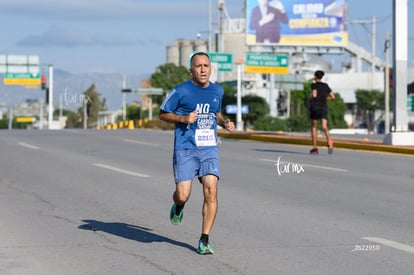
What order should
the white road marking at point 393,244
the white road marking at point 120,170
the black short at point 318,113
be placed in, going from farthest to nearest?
1. the black short at point 318,113
2. the white road marking at point 120,170
3. the white road marking at point 393,244

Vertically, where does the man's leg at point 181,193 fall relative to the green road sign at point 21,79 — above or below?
below

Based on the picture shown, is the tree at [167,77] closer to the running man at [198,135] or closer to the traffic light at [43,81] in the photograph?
the traffic light at [43,81]

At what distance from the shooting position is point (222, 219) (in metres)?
10.8

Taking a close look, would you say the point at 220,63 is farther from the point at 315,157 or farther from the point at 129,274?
the point at 129,274

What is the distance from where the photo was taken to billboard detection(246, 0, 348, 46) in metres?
67.8

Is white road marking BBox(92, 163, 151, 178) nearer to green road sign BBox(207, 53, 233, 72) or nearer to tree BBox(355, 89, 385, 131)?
green road sign BBox(207, 53, 233, 72)

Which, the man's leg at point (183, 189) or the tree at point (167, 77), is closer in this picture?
the man's leg at point (183, 189)

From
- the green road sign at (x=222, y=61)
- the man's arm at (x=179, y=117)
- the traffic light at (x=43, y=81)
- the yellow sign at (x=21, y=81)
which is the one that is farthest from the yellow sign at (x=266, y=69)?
the man's arm at (x=179, y=117)

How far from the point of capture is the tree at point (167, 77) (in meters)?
107

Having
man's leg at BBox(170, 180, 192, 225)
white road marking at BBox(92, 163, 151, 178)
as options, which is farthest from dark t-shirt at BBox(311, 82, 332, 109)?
man's leg at BBox(170, 180, 192, 225)

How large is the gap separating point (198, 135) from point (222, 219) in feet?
8.28

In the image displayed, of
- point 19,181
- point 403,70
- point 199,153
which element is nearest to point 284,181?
point 19,181

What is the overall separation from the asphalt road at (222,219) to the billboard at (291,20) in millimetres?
48415

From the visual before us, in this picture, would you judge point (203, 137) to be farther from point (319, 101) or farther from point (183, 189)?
point (319, 101)
